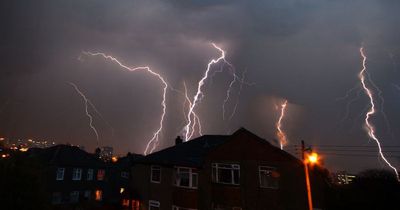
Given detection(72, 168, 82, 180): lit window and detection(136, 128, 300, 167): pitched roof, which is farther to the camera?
detection(72, 168, 82, 180): lit window

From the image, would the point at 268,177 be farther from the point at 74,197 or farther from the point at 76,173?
the point at 76,173

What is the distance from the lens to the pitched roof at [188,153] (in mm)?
23395

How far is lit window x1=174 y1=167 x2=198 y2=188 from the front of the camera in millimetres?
22812

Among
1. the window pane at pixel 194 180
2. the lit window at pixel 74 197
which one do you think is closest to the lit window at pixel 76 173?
the lit window at pixel 74 197

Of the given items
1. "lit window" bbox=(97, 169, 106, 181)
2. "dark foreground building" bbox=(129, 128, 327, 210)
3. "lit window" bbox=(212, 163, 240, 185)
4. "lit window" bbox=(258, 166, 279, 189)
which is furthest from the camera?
"lit window" bbox=(97, 169, 106, 181)

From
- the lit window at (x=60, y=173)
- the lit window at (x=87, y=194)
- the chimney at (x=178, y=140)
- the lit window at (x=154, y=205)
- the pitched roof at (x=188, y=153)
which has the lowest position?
the lit window at (x=154, y=205)

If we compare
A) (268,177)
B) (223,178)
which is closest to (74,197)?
(223,178)

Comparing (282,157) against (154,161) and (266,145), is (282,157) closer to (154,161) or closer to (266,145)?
(266,145)

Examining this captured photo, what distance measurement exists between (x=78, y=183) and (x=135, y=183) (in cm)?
1653

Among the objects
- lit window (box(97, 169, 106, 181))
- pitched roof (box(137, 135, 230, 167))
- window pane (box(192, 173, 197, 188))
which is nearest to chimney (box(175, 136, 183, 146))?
pitched roof (box(137, 135, 230, 167))

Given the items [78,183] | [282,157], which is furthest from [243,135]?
[78,183]

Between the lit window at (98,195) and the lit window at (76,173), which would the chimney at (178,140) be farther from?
the lit window at (98,195)

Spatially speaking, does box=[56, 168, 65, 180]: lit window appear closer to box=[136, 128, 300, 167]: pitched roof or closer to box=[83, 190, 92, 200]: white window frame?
box=[83, 190, 92, 200]: white window frame

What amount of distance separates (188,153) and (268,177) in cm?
819
